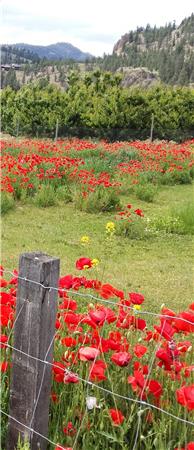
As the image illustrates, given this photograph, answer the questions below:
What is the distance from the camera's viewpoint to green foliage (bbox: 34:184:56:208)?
35.3ft

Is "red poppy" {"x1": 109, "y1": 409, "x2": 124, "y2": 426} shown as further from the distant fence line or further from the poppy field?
the distant fence line

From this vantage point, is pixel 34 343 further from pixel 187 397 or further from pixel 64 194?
pixel 64 194

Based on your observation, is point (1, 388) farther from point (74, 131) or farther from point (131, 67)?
point (131, 67)

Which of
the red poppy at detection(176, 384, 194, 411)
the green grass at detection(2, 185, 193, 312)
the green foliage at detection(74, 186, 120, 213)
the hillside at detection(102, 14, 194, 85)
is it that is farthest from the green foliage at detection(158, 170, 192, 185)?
the hillside at detection(102, 14, 194, 85)

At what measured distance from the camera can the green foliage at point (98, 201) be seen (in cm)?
1069

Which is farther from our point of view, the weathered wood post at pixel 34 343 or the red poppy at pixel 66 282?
the red poppy at pixel 66 282

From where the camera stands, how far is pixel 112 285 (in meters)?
6.76

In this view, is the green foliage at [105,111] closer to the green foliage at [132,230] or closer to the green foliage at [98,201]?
the green foliage at [98,201]

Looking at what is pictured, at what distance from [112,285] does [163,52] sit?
116862 mm

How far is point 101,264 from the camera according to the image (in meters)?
7.66

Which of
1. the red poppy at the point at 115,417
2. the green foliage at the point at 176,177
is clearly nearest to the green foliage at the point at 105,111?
the green foliage at the point at 176,177

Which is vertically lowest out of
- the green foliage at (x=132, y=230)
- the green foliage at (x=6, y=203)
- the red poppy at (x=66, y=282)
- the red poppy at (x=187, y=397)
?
the green foliage at (x=132, y=230)

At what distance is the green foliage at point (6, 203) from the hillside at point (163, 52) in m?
90.5

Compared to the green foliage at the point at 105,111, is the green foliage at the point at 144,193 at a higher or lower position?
lower
